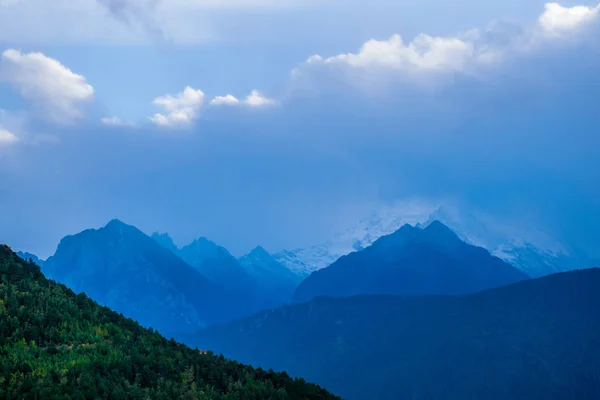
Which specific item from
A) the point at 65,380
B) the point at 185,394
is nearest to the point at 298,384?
the point at 185,394

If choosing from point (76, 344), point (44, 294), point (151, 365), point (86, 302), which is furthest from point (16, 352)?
point (86, 302)

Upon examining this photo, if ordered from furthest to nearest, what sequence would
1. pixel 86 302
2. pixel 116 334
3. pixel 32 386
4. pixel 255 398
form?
pixel 86 302 < pixel 116 334 < pixel 255 398 < pixel 32 386

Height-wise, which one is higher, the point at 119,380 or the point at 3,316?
the point at 3,316

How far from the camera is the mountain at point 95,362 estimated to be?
63125 millimetres

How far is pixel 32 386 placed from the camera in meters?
59.9

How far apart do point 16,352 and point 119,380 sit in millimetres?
11402

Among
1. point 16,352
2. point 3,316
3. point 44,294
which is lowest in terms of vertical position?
point 16,352

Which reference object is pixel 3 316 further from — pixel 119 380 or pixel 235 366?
pixel 235 366

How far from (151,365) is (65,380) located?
13.5 m

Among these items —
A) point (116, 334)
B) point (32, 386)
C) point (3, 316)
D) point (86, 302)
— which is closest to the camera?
point (32, 386)

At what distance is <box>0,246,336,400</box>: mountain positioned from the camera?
63125mm

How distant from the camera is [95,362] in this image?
69.7 metres

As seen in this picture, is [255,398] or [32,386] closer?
[32,386]

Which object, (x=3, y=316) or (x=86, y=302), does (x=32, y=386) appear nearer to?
(x=3, y=316)
